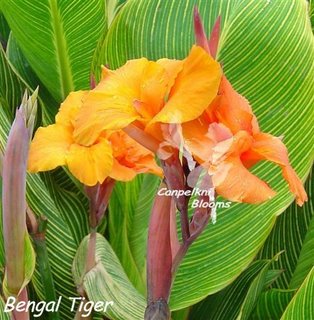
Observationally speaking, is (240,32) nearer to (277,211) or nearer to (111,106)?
(277,211)

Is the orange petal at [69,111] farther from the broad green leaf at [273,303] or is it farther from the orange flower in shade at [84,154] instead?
Result: the broad green leaf at [273,303]

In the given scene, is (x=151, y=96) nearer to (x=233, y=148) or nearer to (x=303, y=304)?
(x=233, y=148)

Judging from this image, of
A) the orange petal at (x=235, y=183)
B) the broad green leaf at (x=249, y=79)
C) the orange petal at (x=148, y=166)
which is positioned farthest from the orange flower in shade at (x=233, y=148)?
the broad green leaf at (x=249, y=79)

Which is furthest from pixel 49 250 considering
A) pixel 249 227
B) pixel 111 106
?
pixel 111 106

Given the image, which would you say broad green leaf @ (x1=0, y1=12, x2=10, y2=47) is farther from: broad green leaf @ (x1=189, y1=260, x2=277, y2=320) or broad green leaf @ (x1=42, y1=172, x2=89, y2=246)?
broad green leaf @ (x1=189, y1=260, x2=277, y2=320)

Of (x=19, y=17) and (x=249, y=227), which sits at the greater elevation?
(x=19, y=17)

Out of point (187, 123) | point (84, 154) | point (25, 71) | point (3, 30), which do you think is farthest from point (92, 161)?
point (3, 30)
